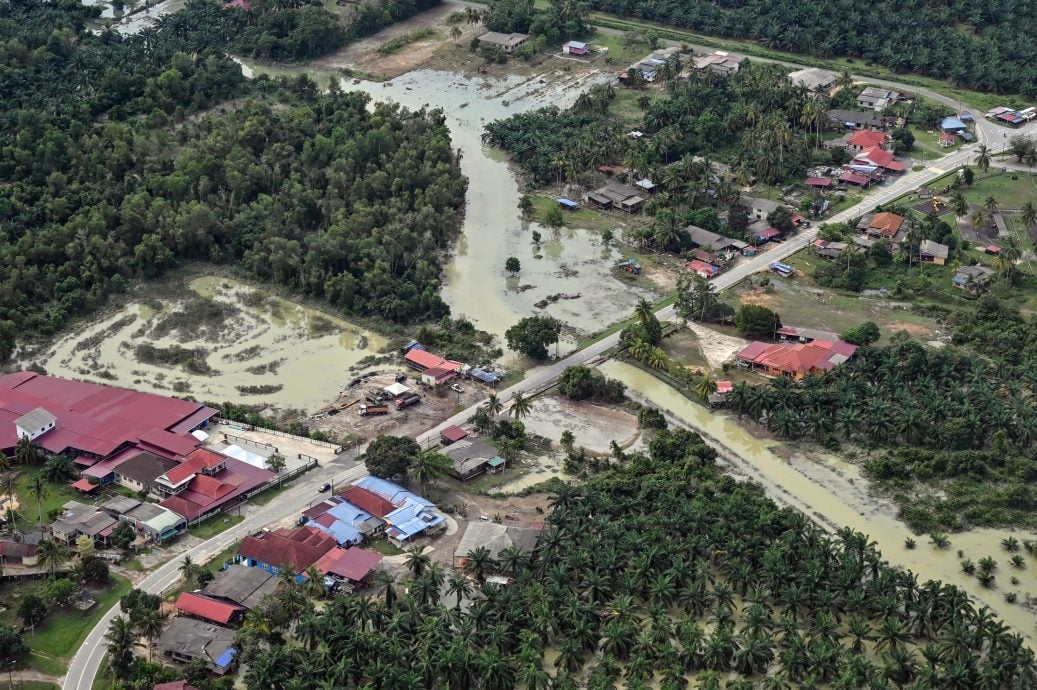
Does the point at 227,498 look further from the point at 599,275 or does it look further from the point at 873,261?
the point at 873,261

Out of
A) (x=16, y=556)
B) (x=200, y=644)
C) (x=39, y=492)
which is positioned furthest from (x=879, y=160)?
(x=16, y=556)

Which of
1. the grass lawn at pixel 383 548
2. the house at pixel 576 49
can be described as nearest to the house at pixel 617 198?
the house at pixel 576 49

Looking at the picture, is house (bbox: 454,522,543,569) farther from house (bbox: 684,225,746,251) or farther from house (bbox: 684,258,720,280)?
house (bbox: 684,225,746,251)

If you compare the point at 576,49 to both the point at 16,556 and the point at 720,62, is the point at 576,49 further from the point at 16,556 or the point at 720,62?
the point at 16,556

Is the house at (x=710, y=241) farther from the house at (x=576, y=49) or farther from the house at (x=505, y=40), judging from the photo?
the house at (x=505, y=40)

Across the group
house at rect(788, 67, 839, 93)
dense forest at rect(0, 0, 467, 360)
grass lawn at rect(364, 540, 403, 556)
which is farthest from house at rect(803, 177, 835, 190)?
grass lawn at rect(364, 540, 403, 556)

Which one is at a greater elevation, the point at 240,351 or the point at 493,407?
the point at 493,407

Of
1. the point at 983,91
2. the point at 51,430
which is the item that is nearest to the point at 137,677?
the point at 51,430
